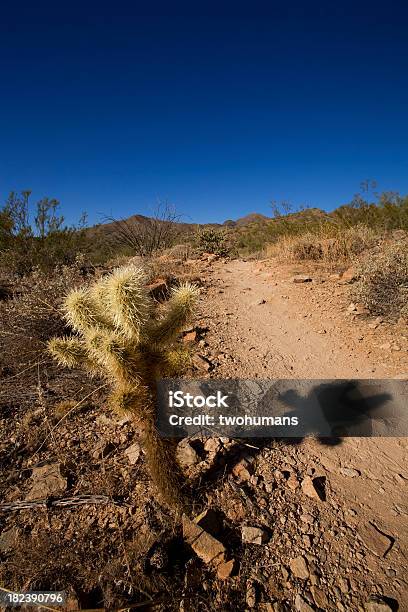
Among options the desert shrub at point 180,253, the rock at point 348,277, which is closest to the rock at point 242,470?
the rock at point 348,277

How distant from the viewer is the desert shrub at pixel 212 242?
11.5 metres

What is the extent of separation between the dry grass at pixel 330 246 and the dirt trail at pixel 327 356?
A: 2.70ft

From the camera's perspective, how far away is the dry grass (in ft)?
24.9

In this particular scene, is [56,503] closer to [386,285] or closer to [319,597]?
[319,597]

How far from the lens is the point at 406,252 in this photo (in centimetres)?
511

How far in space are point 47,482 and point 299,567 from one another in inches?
65.5

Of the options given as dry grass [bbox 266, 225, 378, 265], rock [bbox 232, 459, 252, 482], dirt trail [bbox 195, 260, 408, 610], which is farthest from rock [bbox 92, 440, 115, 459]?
dry grass [bbox 266, 225, 378, 265]

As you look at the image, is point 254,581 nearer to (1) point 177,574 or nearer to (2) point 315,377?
(1) point 177,574

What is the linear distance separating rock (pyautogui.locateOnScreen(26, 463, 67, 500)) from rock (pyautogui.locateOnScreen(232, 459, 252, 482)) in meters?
1.18

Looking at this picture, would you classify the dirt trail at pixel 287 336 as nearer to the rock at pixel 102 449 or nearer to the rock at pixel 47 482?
the rock at pixel 102 449

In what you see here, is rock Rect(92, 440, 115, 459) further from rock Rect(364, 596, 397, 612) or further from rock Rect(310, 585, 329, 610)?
rock Rect(364, 596, 397, 612)

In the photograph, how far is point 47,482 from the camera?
2275 mm

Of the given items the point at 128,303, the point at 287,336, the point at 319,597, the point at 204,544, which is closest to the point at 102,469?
the point at 204,544

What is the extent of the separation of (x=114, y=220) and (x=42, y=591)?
8.41m
